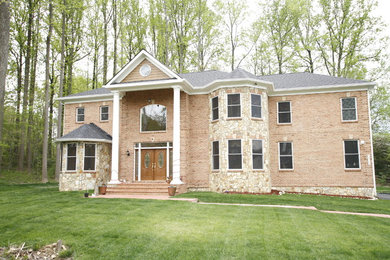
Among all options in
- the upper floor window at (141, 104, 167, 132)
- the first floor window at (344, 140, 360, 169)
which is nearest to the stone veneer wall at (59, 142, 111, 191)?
the upper floor window at (141, 104, 167, 132)

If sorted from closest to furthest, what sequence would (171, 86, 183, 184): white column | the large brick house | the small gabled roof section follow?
(171, 86, 183, 184): white column → the large brick house → the small gabled roof section

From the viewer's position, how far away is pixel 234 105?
632 inches

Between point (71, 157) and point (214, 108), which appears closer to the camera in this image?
point (214, 108)

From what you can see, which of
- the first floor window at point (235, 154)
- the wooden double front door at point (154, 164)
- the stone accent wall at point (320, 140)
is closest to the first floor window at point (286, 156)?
the stone accent wall at point (320, 140)

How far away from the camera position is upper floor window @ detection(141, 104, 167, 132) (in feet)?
57.6

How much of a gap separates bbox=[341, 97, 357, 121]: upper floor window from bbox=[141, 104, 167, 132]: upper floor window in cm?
988

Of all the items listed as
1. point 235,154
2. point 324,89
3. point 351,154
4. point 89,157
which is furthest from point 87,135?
point 351,154

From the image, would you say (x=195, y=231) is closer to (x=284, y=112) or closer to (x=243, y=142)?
(x=243, y=142)

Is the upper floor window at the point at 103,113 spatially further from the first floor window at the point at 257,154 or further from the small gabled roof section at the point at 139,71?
the first floor window at the point at 257,154

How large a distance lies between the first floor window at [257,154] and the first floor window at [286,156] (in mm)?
2074

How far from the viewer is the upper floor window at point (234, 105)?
52.4 ft

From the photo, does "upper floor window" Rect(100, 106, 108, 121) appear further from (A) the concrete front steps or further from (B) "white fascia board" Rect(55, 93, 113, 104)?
(A) the concrete front steps

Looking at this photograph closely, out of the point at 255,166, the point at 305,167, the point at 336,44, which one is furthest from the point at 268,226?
the point at 336,44

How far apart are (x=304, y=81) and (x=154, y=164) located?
1002 centimetres
